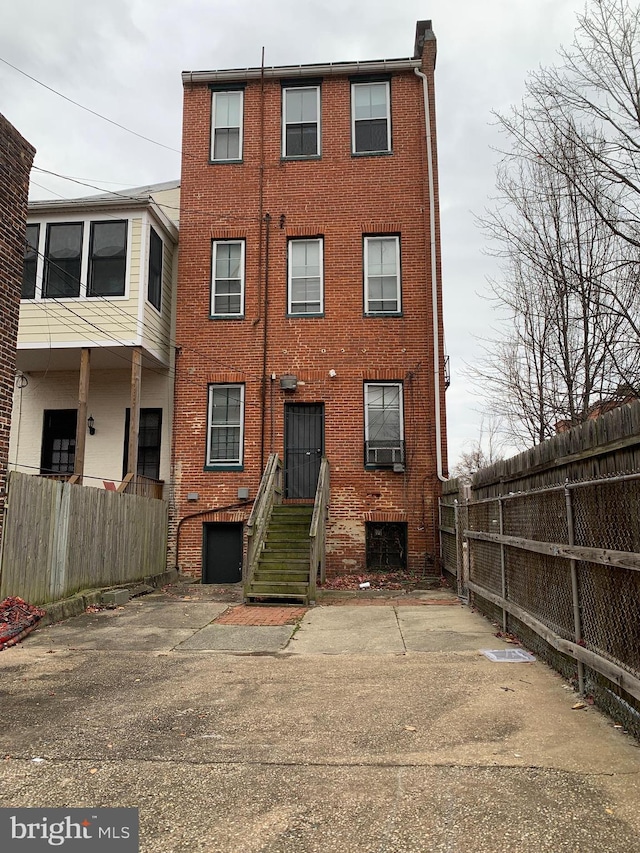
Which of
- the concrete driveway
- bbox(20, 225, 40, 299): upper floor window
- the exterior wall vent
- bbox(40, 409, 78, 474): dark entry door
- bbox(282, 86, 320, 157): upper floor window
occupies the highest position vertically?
bbox(282, 86, 320, 157): upper floor window

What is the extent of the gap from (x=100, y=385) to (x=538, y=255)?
32.9 feet

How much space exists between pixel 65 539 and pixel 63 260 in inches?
280

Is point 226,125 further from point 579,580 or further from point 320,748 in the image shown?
point 320,748

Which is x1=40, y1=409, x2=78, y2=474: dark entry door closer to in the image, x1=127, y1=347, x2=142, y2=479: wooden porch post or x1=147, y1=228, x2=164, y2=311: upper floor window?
x1=127, y1=347, x2=142, y2=479: wooden porch post

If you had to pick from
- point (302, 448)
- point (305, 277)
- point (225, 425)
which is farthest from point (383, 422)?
point (305, 277)

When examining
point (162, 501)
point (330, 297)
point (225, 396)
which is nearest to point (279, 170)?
point (330, 297)

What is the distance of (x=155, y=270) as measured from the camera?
47.5 feet

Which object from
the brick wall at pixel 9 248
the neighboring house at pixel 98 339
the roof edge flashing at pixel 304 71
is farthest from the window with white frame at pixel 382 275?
the brick wall at pixel 9 248

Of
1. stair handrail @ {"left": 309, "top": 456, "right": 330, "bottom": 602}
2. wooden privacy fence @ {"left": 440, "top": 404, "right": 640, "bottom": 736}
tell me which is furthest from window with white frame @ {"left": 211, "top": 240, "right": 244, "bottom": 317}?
wooden privacy fence @ {"left": 440, "top": 404, "right": 640, "bottom": 736}

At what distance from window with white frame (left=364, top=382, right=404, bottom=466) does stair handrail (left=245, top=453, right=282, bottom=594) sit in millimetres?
2046

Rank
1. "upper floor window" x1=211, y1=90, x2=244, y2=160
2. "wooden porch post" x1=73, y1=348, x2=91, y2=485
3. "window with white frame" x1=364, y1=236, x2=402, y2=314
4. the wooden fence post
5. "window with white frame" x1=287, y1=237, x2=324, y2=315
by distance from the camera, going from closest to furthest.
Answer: the wooden fence post
"wooden porch post" x1=73, y1=348, x2=91, y2=485
"window with white frame" x1=364, y1=236, x2=402, y2=314
"window with white frame" x1=287, y1=237, x2=324, y2=315
"upper floor window" x1=211, y1=90, x2=244, y2=160

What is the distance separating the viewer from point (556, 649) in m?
5.47

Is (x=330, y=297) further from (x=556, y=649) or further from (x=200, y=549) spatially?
(x=556, y=649)

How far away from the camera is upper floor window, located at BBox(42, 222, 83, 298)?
44.4 ft
